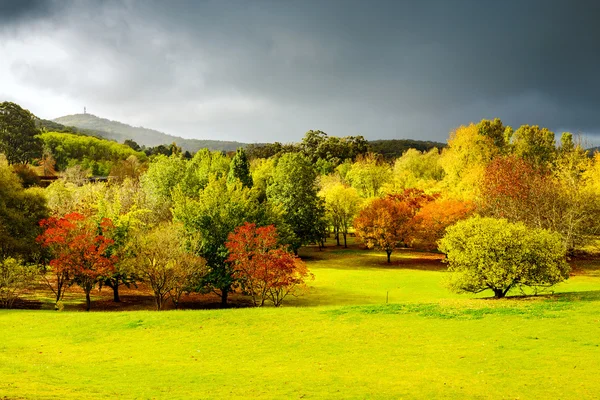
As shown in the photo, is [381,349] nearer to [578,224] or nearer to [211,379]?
[211,379]

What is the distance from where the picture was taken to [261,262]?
33.2m

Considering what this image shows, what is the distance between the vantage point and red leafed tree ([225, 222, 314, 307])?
109 ft

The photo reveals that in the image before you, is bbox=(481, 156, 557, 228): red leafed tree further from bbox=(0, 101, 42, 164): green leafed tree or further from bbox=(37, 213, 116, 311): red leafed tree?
bbox=(0, 101, 42, 164): green leafed tree

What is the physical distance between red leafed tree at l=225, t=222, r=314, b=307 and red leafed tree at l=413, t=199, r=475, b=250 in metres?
33.7

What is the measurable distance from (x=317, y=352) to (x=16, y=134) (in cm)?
11759

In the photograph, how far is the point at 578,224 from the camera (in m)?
54.2

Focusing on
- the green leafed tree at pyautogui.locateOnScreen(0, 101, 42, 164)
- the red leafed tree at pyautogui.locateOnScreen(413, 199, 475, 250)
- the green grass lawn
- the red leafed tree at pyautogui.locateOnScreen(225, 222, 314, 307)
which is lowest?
the green grass lawn

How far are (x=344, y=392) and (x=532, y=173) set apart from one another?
57.5 m

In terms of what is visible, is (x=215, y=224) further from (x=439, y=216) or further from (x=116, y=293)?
(x=439, y=216)

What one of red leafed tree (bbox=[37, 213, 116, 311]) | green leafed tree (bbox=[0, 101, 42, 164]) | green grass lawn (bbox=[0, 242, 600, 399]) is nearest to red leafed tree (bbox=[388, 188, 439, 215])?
green grass lawn (bbox=[0, 242, 600, 399])

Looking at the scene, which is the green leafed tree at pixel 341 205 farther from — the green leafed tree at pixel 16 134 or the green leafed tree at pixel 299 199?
the green leafed tree at pixel 16 134

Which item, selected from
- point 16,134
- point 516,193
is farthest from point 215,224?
point 16,134

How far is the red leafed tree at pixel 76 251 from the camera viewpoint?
34062 millimetres

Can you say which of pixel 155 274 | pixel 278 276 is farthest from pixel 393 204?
pixel 155 274
